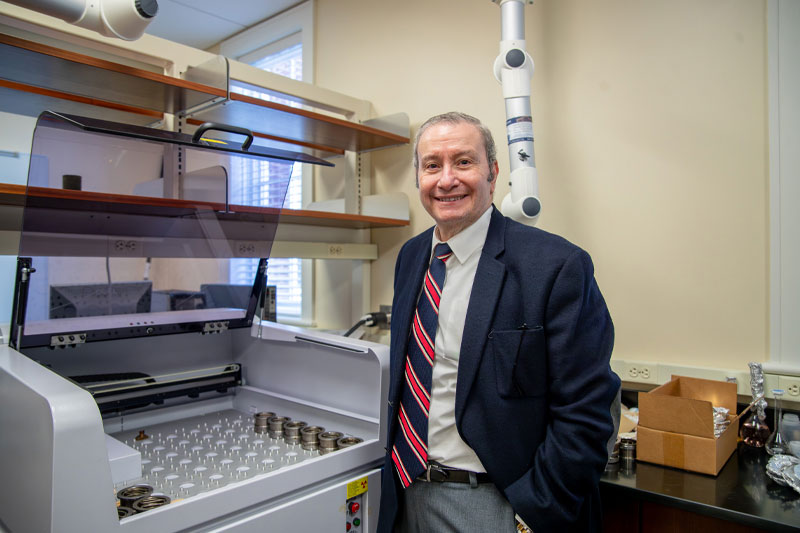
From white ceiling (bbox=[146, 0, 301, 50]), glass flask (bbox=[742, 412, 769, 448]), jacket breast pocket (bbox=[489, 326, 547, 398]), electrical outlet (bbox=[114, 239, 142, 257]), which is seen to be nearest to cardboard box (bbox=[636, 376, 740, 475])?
glass flask (bbox=[742, 412, 769, 448])

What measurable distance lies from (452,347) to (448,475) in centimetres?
27

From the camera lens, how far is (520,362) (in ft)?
3.47

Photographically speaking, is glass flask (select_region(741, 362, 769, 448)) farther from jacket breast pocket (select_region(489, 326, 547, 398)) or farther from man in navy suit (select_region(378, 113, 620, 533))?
jacket breast pocket (select_region(489, 326, 547, 398))

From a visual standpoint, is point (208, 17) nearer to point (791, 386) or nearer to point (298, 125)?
point (298, 125)

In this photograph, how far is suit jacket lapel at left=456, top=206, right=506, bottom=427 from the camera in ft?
3.54

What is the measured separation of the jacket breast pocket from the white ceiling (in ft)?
9.44

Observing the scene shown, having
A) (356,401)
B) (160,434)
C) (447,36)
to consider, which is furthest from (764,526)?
(447,36)

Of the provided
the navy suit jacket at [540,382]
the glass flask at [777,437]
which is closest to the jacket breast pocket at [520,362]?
the navy suit jacket at [540,382]

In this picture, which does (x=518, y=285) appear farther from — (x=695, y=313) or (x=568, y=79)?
(x=568, y=79)

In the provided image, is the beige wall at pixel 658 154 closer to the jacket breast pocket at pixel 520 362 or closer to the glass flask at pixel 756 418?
the glass flask at pixel 756 418

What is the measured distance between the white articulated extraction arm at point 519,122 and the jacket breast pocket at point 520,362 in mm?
764

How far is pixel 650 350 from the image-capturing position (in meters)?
1.86

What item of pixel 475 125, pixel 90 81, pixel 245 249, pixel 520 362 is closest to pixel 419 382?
pixel 520 362

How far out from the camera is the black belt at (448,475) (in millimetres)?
1104
